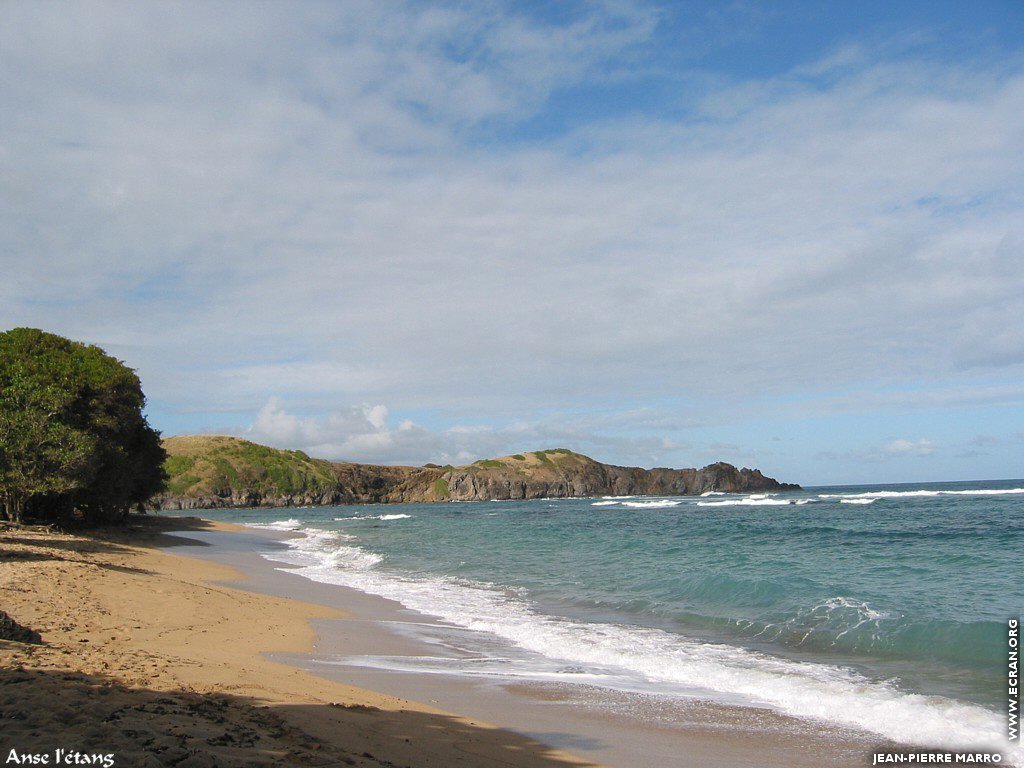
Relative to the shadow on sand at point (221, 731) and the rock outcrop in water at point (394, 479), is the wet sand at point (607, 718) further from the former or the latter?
the rock outcrop in water at point (394, 479)

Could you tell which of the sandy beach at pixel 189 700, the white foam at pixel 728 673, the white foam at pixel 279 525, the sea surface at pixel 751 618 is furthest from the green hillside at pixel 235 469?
the sandy beach at pixel 189 700

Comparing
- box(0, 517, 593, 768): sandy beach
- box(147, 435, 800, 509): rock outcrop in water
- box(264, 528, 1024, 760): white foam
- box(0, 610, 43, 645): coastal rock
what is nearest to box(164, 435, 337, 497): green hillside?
box(147, 435, 800, 509): rock outcrop in water

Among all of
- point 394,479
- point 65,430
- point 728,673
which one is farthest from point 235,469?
point 728,673

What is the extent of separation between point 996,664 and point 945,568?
1103cm

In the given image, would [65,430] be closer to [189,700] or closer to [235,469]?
[189,700]

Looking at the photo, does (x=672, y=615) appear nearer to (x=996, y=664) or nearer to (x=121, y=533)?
(x=996, y=664)

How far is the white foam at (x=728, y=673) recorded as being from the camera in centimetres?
739

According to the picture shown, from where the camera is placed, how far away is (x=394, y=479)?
149750mm

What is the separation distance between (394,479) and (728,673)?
474 ft

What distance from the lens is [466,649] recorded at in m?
11.0

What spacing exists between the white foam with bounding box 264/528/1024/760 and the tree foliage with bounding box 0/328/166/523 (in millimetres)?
13151

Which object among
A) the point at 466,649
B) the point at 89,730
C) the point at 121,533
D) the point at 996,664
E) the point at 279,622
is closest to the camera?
the point at 89,730

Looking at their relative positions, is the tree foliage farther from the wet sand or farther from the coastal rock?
the wet sand

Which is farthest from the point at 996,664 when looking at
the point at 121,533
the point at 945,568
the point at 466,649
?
the point at 121,533
